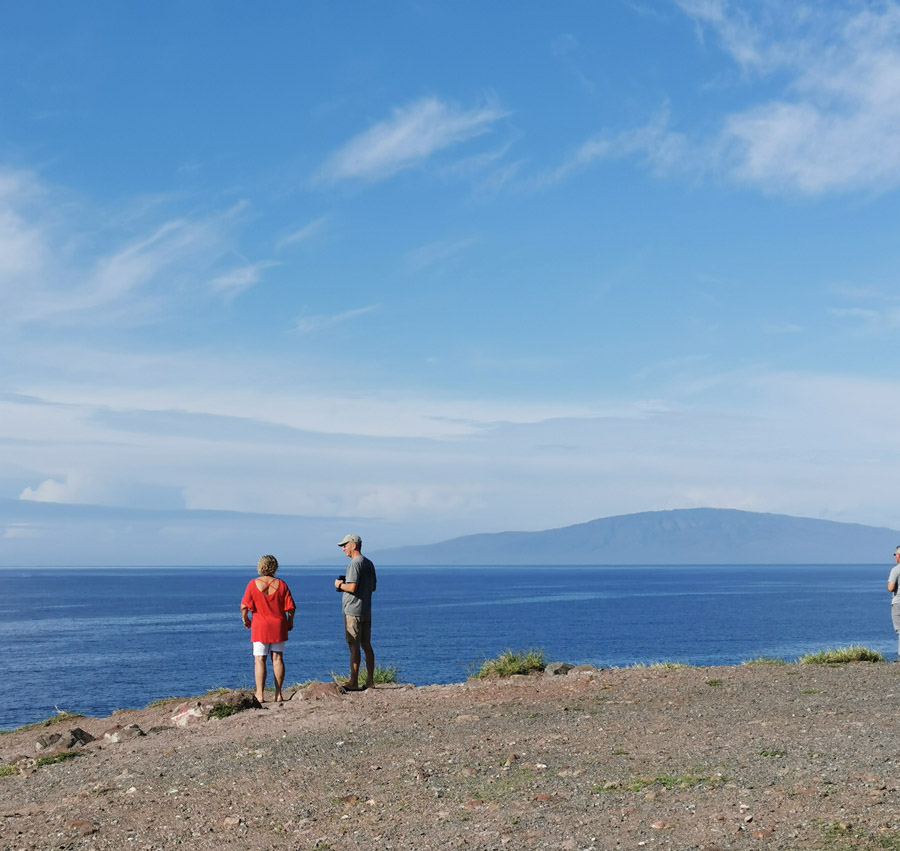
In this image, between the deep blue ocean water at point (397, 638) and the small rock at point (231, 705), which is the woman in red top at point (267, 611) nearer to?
the small rock at point (231, 705)

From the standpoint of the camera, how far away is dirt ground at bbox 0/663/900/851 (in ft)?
22.6

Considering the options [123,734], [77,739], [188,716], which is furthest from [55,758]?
[188,716]

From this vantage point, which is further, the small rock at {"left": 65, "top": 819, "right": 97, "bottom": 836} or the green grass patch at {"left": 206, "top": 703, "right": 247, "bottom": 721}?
the green grass patch at {"left": 206, "top": 703, "right": 247, "bottom": 721}

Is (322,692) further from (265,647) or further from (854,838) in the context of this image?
(854,838)

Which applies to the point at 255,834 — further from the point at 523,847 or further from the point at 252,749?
the point at 252,749

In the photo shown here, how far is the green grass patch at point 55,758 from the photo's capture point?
1134 cm

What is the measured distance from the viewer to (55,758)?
37.5 feet

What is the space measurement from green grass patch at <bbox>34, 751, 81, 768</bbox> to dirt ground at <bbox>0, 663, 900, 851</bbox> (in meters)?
0.10

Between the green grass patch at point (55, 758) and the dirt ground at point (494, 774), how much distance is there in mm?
103

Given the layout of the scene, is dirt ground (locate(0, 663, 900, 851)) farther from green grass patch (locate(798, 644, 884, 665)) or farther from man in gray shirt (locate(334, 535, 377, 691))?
green grass patch (locate(798, 644, 884, 665))

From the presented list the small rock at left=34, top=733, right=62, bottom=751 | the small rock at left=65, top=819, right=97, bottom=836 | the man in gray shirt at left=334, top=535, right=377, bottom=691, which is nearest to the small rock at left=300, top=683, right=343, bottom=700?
the man in gray shirt at left=334, top=535, right=377, bottom=691

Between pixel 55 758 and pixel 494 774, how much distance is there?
19.7 ft

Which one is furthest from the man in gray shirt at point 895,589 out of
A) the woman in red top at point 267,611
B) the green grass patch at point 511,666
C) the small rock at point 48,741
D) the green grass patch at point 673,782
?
the small rock at point 48,741

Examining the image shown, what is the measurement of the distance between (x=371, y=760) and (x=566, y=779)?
7.20 ft
